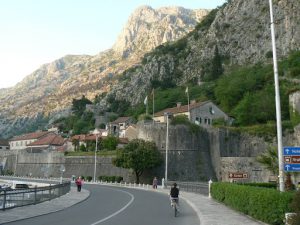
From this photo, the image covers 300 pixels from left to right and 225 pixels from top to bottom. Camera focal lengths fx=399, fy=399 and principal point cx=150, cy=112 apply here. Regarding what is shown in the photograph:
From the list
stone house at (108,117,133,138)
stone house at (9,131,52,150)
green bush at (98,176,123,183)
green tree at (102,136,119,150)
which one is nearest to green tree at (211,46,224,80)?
stone house at (108,117,133,138)

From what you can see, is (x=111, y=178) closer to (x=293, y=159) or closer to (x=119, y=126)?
(x=119, y=126)

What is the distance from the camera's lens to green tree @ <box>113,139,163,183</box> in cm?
6297

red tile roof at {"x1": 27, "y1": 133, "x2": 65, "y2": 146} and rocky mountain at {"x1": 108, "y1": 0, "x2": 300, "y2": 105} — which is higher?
rocky mountain at {"x1": 108, "y1": 0, "x2": 300, "y2": 105}

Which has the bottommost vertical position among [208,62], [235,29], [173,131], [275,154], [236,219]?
[236,219]

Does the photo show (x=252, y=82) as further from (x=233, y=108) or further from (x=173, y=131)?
(x=173, y=131)

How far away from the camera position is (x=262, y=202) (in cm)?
1686

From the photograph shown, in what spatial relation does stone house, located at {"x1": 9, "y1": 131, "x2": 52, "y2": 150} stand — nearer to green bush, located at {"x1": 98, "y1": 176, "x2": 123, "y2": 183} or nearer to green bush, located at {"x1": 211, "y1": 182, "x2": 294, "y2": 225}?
green bush, located at {"x1": 98, "y1": 176, "x2": 123, "y2": 183}

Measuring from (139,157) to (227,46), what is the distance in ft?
257

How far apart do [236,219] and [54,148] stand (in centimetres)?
10316

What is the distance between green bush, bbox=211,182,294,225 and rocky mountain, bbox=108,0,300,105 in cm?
9513

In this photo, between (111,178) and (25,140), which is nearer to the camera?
(111,178)

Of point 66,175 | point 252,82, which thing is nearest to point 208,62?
point 252,82

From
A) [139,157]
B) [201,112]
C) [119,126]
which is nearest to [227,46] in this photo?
[119,126]

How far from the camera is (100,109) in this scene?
144375 mm
